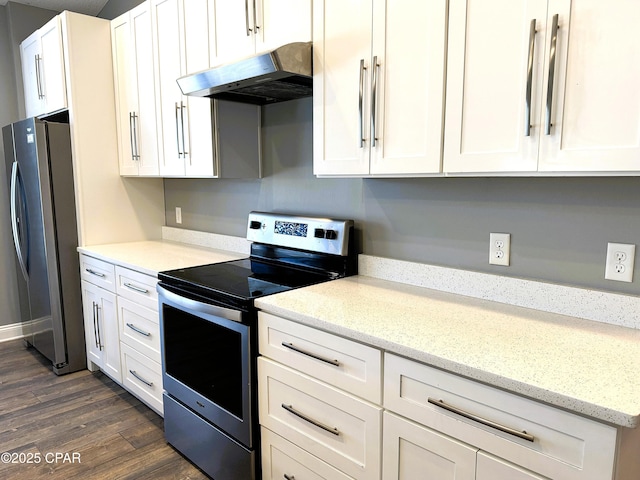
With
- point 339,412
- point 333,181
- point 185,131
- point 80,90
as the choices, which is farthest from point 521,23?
point 80,90

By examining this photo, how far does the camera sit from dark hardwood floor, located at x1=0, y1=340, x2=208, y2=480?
2.05 m

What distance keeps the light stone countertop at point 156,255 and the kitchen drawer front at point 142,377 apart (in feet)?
1.65

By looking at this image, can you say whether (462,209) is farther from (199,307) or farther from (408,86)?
(199,307)

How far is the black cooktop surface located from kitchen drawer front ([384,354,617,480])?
69 centimetres

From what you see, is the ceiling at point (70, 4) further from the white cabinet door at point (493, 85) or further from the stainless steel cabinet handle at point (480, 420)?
the stainless steel cabinet handle at point (480, 420)

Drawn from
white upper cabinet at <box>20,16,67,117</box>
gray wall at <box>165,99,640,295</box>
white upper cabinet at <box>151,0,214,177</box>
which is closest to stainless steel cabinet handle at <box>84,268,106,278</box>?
white upper cabinet at <box>151,0,214,177</box>

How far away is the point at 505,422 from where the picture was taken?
1.06m

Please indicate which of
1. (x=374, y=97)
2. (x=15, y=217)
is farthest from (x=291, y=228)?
(x=15, y=217)

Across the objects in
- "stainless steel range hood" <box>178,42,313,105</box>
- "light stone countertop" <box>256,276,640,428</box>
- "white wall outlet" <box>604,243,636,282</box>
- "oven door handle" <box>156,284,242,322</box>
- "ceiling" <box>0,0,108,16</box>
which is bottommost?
"oven door handle" <box>156,284,242,322</box>

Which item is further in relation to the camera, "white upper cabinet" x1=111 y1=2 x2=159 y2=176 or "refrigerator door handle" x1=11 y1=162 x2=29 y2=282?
"refrigerator door handle" x1=11 y1=162 x2=29 y2=282

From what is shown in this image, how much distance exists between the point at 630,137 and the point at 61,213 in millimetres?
3031

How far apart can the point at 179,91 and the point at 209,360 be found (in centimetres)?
150

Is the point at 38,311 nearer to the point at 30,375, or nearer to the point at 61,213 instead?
the point at 30,375

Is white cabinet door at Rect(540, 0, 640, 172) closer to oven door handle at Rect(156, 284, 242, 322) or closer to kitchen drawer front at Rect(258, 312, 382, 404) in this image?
kitchen drawer front at Rect(258, 312, 382, 404)
